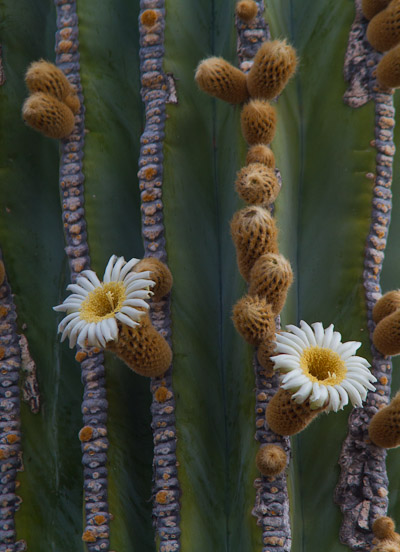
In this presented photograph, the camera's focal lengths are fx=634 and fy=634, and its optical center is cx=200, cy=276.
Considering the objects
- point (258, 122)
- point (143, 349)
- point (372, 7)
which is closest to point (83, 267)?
point (143, 349)

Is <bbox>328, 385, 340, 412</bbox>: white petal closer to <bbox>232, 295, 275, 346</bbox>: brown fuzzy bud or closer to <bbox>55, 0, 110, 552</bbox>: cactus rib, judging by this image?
<bbox>232, 295, 275, 346</bbox>: brown fuzzy bud

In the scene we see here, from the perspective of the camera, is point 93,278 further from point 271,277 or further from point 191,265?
point 271,277

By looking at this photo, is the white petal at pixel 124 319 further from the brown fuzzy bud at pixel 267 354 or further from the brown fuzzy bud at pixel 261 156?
the brown fuzzy bud at pixel 261 156

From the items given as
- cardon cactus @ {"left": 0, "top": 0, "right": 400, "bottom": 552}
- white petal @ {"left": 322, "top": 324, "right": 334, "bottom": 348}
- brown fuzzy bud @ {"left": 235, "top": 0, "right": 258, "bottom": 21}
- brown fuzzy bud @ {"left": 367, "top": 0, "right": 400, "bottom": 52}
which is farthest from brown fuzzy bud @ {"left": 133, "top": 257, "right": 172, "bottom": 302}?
brown fuzzy bud @ {"left": 367, "top": 0, "right": 400, "bottom": 52}

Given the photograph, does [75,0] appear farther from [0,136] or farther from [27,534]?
[27,534]

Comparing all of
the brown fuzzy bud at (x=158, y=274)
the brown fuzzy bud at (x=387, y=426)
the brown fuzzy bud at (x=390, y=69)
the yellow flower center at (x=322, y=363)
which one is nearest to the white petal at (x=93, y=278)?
the brown fuzzy bud at (x=158, y=274)
